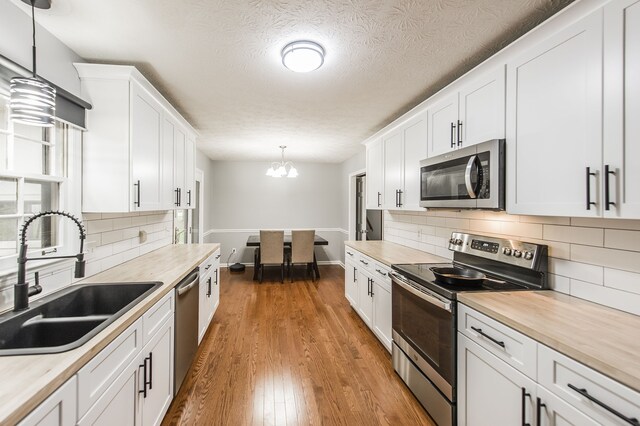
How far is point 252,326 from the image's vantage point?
328 centimetres

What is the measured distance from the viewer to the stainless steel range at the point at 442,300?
1.67 metres

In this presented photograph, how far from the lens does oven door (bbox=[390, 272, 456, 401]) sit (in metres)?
1.64

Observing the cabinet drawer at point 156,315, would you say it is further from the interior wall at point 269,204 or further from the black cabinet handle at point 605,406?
the interior wall at point 269,204

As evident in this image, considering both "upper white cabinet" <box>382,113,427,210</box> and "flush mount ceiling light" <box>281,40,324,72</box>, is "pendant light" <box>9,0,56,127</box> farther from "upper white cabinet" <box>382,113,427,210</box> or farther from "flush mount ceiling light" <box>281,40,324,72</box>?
"upper white cabinet" <box>382,113,427,210</box>

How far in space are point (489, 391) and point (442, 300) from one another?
18.3 inches

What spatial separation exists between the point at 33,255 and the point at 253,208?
4.83m

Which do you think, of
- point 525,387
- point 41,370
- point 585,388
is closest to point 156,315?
point 41,370

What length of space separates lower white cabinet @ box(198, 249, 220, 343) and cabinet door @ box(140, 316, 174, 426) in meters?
0.76

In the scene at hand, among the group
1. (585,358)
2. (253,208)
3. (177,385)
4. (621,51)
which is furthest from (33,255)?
(253,208)

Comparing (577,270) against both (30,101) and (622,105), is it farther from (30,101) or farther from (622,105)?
(30,101)

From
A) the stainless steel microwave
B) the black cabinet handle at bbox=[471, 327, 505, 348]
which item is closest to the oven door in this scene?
the black cabinet handle at bbox=[471, 327, 505, 348]

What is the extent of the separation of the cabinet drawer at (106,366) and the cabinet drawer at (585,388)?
167cm

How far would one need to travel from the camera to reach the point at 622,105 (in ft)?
3.68

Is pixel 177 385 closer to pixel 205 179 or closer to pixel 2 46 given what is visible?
pixel 2 46
